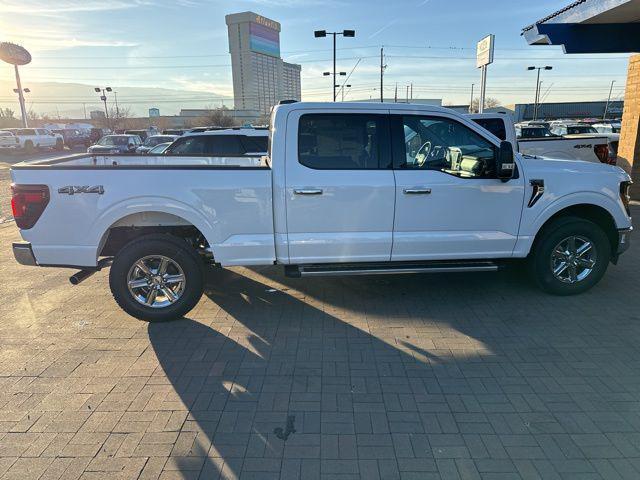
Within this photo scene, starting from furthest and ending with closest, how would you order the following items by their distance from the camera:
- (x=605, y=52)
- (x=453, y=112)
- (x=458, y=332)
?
(x=605, y=52), (x=453, y=112), (x=458, y=332)

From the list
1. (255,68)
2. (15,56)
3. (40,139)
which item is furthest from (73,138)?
(255,68)

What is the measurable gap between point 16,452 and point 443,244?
390 cm

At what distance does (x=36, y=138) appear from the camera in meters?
33.4

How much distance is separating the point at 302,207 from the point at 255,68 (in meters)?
80.2

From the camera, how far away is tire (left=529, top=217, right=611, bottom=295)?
4797 millimetres

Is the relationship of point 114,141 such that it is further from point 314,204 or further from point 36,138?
point 314,204

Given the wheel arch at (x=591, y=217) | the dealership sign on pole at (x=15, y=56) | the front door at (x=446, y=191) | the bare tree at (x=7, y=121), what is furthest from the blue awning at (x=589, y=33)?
the bare tree at (x=7, y=121)

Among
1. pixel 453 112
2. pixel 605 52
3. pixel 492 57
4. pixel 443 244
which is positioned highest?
pixel 492 57

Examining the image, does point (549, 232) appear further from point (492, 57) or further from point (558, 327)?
point (492, 57)

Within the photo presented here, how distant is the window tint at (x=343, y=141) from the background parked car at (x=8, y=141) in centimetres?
3595

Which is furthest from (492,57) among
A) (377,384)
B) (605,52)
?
(377,384)

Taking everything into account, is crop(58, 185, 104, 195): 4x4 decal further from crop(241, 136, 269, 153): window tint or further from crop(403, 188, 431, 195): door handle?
crop(241, 136, 269, 153): window tint

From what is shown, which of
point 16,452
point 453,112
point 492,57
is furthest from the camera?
point 492,57

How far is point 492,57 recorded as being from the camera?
60.1ft
